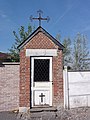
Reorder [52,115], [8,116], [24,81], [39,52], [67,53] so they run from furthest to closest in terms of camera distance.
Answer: [67,53] < [39,52] < [24,81] < [8,116] < [52,115]

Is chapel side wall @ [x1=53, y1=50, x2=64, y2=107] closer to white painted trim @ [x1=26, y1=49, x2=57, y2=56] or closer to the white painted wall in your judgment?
the white painted wall

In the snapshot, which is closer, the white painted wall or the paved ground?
the paved ground

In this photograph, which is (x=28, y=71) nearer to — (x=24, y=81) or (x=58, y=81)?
(x=24, y=81)

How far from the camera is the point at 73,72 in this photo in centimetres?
1078

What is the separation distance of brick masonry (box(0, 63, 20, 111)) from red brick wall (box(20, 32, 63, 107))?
51cm

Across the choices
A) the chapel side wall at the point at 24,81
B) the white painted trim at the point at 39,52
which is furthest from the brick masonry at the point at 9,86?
the white painted trim at the point at 39,52

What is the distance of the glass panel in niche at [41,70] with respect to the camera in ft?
34.3

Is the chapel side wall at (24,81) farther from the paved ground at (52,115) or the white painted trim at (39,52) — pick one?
the paved ground at (52,115)

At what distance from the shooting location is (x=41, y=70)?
10.5 metres

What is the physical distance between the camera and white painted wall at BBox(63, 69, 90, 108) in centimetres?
1053

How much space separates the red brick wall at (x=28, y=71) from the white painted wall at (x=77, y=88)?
1.26 ft

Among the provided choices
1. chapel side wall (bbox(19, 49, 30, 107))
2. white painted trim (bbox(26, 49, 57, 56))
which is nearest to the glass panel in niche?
white painted trim (bbox(26, 49, 57, 56))

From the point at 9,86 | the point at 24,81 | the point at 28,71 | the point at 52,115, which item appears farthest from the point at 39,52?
the point at 52,115

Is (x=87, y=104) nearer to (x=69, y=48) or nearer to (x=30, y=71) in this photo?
(x=30, y=71)
